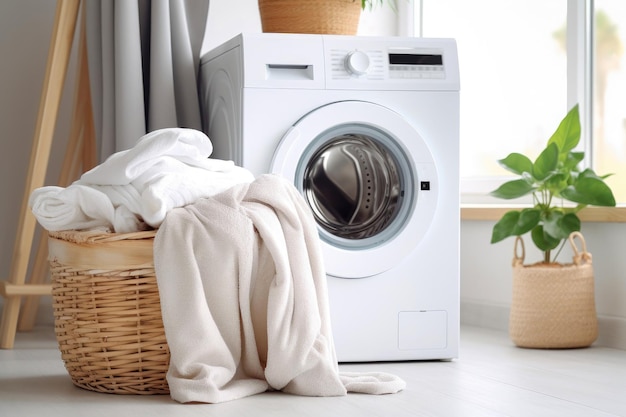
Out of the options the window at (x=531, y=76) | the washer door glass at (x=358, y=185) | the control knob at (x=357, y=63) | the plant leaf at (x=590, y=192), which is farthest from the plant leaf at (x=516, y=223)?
the control knob at (x=357, y=63)

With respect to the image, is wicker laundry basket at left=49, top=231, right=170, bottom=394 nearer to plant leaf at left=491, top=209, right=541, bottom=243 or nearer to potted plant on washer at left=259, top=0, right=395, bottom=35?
potted plant on washer at left=259, top=0, right=395, bottom=35

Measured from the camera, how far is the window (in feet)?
9.17

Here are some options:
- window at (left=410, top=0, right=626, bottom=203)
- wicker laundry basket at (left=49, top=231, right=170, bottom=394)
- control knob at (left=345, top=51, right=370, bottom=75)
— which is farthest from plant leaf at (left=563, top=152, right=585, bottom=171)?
wicker laundry basket at (left=49, top=231, right=170, bottom=394)

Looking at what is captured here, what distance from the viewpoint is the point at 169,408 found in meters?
1.74

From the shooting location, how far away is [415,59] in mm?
2449

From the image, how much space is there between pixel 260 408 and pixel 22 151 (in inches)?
64.5

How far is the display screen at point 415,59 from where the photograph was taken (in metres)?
2.44

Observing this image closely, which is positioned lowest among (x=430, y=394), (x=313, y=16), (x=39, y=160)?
(x=430, y=394)

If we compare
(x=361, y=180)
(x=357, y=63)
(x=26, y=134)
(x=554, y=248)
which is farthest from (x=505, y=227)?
(x=26, y=134)

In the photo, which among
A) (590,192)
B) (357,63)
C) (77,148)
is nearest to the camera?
(357,63)

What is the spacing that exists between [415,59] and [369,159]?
0.28 meters

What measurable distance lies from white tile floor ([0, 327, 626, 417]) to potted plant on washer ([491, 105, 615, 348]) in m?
0.09

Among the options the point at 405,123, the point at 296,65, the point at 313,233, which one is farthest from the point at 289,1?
the point at 313,233

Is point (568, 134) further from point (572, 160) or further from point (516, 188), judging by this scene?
point (516, 188)
